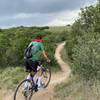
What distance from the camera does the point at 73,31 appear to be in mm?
19016

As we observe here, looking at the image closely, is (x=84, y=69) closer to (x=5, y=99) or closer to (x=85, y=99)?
(x=85, y=99)

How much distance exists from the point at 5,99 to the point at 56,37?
127 ft

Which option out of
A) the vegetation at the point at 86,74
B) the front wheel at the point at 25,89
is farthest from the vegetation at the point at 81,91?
the front wheel at the point at 25,89

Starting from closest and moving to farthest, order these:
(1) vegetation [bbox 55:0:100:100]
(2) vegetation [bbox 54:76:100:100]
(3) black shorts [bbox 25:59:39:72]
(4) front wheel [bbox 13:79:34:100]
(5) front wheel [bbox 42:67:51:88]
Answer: (2) vegetation [bbox 54:76:100:100], (1) vegetation [bbox 55:0:100:100], (4) front wheel [bbox 13:79:34:100], (3) black shorts [bbox 25:59:39:72], (5) front wheel [bbox 42:67:51:88]

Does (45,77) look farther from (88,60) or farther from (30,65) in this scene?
(88,60)

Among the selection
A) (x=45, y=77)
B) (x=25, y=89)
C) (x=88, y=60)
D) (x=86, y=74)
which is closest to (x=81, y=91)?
(x=86, y=74)

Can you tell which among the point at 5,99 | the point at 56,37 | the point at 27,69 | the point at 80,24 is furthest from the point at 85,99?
the point at 56,37

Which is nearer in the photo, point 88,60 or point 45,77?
point 88,60

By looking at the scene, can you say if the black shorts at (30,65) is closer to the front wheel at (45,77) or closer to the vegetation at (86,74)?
the front wheel at (45,77)

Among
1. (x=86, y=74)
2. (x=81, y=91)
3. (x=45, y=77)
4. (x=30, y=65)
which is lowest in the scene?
(x=81, y=91)

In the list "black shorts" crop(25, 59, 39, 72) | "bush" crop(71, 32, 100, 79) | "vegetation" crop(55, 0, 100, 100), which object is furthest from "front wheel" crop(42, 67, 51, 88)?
"bush" crop(71, 32, 100, 79)

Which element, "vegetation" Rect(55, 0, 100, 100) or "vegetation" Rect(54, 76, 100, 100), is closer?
"vegetation" Rect(54, 76, 100, 100)

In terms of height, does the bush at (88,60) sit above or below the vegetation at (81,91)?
above

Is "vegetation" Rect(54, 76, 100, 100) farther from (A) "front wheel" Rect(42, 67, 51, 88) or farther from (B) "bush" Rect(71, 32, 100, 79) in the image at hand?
(A) "front wheel" Rect(42, 67, 51, 88)
